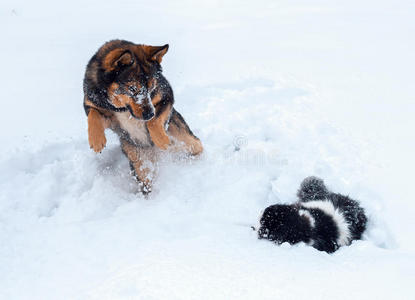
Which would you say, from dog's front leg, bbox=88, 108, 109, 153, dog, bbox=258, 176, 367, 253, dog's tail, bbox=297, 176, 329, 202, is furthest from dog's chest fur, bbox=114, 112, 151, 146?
dog's tail, bbox=297, 176, 329, 202

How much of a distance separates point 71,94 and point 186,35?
348 centimetres

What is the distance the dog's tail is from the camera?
3.87 metres

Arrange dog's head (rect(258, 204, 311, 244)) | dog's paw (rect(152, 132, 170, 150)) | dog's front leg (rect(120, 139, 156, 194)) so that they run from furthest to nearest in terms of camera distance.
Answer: dog's front leg (rect(120, 139, 156, 194)), dog's paw (rect(152, 132, 170, 150)), dog's head (rect(258, 204, 311, 244))

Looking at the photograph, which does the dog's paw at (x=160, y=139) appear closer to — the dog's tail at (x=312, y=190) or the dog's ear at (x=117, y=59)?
the dog's ear at (x=117, y=59)

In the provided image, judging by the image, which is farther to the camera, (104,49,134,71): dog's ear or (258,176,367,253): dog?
(104,49,134,71): dog's ear

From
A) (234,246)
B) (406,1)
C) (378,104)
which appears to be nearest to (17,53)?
(234,246)

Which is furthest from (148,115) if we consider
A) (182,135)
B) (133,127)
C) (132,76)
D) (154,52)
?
(182,135)

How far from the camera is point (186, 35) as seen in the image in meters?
8.03

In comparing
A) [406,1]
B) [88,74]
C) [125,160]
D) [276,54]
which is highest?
[406,1]

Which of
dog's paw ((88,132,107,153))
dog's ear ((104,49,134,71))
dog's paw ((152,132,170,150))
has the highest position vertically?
dog's ear ((104,49,134,71))

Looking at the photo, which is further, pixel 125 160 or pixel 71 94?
pixel 71 94

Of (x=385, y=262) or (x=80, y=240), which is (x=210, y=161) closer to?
(x=80, y=240)

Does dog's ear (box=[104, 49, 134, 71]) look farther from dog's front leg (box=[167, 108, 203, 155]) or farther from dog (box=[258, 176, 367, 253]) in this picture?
dog (box=[258, 176, 367, 253])

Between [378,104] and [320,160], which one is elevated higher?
[378,104]
